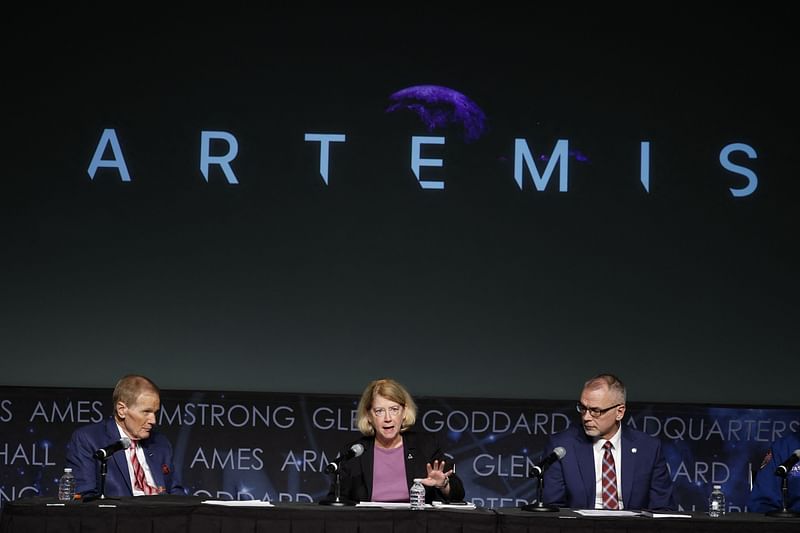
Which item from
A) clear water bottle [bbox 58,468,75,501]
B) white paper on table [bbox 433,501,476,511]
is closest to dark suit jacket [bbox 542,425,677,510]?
white paper on table [bbox 433,501,476,511]

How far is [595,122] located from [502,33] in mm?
762

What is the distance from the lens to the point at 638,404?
6.34m

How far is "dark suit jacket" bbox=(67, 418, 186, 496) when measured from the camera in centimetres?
513

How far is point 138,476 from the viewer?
5293mm

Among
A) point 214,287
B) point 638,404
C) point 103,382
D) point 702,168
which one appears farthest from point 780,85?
point 103,382

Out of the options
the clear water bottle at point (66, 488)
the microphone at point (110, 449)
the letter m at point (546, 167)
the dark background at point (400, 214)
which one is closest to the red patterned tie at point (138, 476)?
the clear water bottle at point (66, 488)

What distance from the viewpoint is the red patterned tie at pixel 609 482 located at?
204 inches

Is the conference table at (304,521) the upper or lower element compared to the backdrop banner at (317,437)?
lower

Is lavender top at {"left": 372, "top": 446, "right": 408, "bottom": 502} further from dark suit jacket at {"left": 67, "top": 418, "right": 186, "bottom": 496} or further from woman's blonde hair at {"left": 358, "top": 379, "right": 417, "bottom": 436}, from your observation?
dark suit jacket at {"left": 67, "top": 418, "right": 186, "bottom": 496}

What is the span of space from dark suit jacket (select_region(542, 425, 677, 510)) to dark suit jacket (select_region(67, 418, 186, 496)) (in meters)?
1.82

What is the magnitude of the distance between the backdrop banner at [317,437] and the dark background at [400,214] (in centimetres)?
19

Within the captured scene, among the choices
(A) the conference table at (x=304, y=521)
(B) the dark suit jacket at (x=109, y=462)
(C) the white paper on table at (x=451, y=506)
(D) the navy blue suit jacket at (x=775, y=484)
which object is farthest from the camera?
(B) the dark suit jacket at (x=109, y=462)

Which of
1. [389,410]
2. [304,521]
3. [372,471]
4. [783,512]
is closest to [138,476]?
[372,471]

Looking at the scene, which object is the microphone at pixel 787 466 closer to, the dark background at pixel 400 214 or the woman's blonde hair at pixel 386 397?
the woman's blonde hair at pixel 386 397
